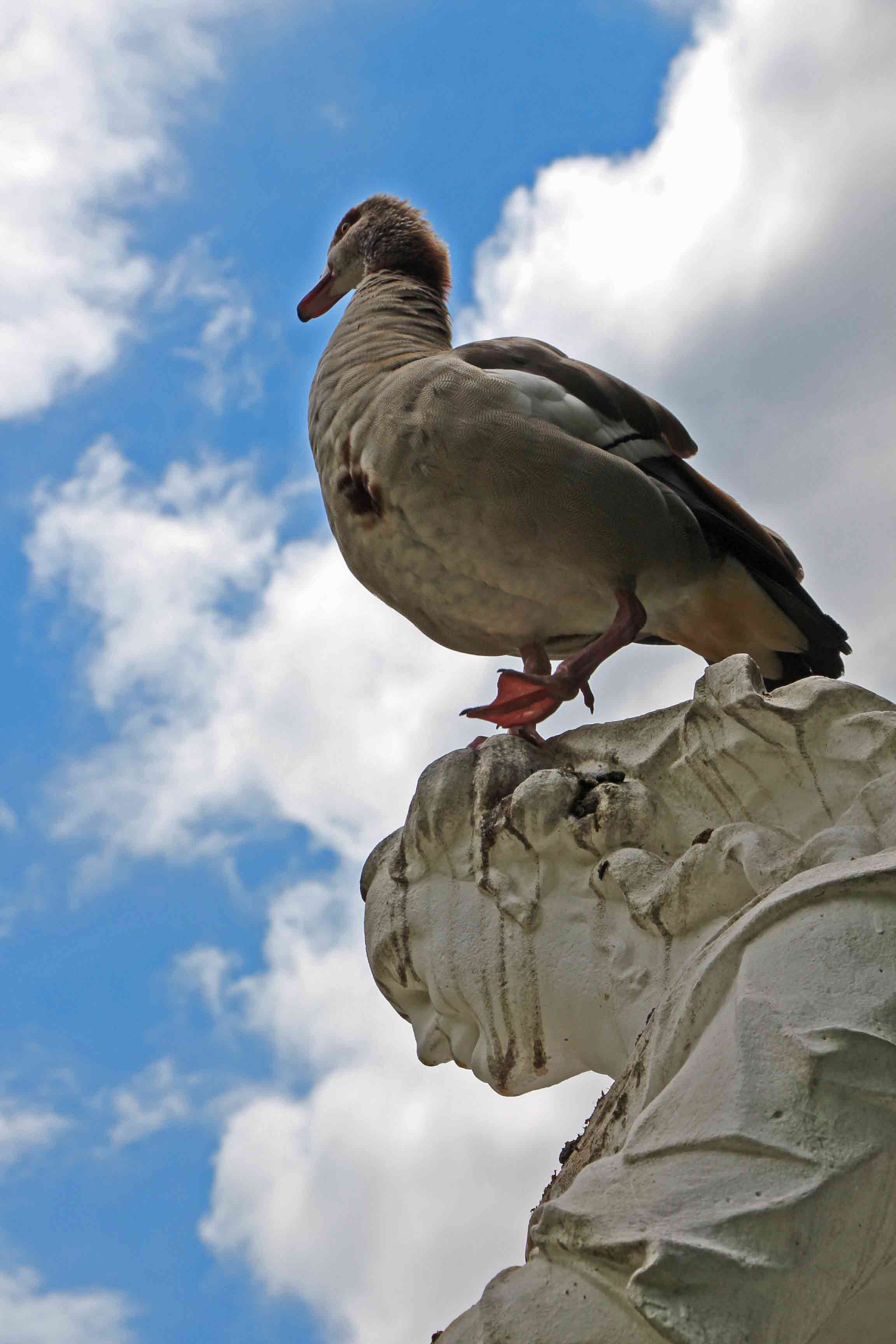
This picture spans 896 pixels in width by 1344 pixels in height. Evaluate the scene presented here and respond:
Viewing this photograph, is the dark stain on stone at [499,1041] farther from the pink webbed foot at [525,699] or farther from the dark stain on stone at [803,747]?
the pink webbed foot at [525,699]

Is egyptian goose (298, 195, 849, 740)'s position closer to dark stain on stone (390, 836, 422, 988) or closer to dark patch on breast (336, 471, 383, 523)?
dark patch on breast (336, 471, 383, 523)

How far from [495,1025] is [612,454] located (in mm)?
1830

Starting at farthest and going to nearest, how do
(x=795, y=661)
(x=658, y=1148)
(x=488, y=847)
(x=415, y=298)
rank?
(x=415, y=298) < (x=795, y=661) < (x=488, y=847) < (x=658, y=1148)

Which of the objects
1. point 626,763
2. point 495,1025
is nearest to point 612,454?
point 626,763

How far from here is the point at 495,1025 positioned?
2367 millimetres

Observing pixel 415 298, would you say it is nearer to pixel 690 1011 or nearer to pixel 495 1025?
pixel 495 1025

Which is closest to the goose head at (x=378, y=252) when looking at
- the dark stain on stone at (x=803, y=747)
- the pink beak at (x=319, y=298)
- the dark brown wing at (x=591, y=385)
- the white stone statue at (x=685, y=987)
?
the pink beak at (x=319, y=298)

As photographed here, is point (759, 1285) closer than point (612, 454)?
Yes

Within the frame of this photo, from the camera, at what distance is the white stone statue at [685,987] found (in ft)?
4.72

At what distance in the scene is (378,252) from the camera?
5.04 meters

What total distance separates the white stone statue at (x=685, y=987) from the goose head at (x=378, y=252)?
2779 mm

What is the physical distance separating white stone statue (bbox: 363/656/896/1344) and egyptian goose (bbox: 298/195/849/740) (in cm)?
100

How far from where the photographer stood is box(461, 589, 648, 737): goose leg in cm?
341

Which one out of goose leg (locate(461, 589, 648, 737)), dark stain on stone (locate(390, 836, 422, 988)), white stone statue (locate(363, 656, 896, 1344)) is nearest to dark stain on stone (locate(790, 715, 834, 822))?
white stone statue (locate(363, 656, 896, 1344))
